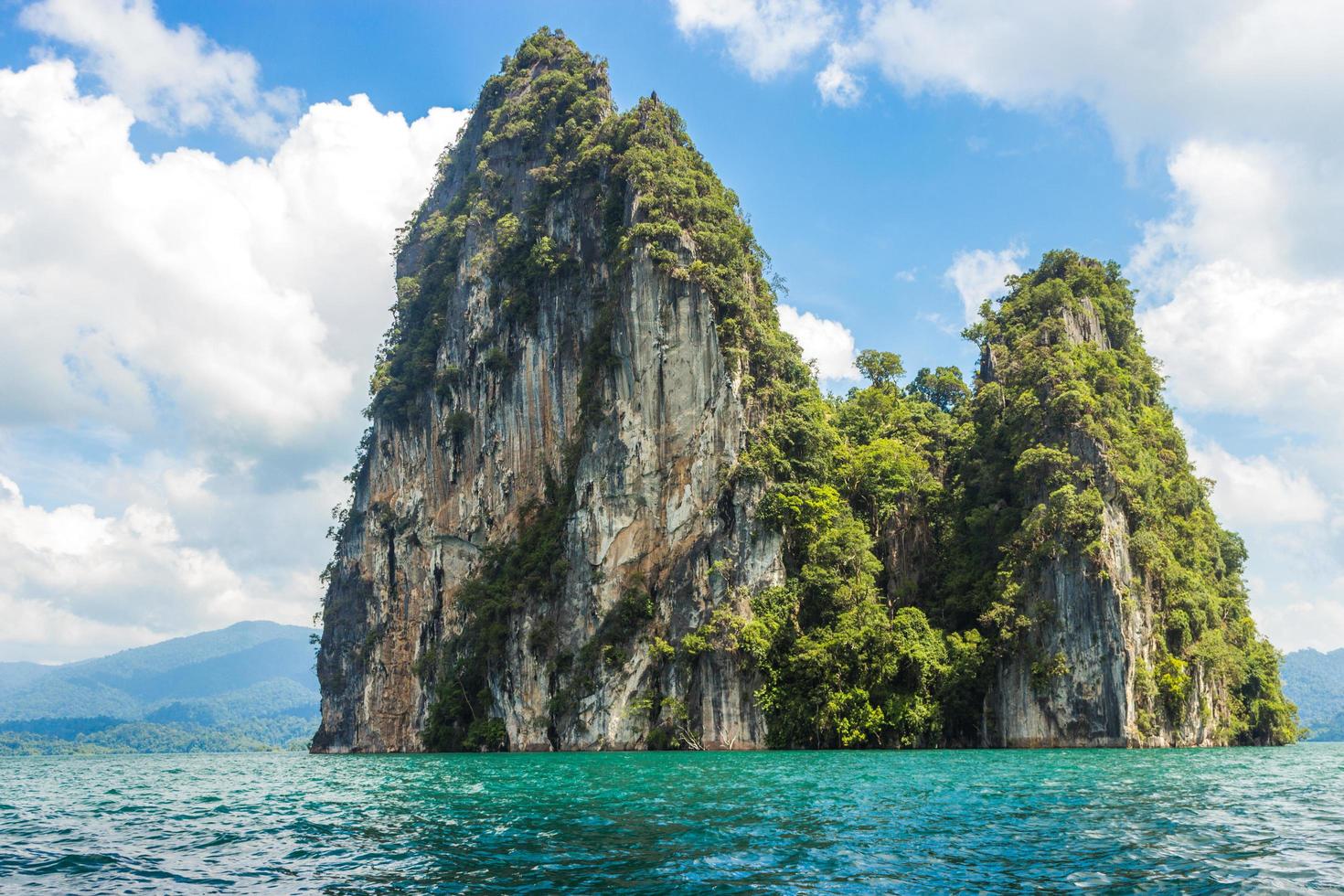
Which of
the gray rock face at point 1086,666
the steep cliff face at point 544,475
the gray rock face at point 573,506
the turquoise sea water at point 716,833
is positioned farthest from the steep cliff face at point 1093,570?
the turquoise sea water at point 716,833

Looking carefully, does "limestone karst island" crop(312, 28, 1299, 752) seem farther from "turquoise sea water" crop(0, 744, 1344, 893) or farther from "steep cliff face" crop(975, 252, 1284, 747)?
"turquoise sea water" crop(0, 744, 1344, 893)

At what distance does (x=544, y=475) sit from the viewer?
65250 mm

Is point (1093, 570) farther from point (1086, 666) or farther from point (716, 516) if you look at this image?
point (716, 516)

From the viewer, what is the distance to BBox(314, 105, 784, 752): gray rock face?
53.1 metres

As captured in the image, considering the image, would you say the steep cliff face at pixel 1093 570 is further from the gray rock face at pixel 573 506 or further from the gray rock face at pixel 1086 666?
the gray rock face at pixel 573 506

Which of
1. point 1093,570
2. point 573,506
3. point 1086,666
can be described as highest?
point 573,506

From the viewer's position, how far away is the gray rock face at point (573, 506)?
174 ft

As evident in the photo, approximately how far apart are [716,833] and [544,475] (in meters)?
50.9

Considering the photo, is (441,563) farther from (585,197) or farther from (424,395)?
(585,197)

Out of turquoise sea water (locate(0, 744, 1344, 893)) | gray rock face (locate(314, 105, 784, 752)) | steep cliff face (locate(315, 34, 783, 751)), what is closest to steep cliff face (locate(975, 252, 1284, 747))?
gray rock face (locate(314, 105, 784, 752))

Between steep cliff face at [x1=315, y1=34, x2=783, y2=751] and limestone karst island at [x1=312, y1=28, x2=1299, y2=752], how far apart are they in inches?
8.1

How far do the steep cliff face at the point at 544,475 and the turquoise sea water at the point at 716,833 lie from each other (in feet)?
82.9

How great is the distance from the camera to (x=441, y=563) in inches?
2721

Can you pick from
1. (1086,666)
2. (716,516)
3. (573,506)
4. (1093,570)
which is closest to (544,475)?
(573,506)
